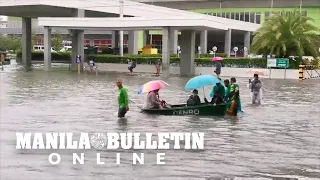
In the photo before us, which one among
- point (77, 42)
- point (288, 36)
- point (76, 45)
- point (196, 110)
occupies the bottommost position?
point (196, 110)

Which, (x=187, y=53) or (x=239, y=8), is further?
(x=239, y=8)

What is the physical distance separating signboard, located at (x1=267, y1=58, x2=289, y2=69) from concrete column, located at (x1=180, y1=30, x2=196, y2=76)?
687 cm

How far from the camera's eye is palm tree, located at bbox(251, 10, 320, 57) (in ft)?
154

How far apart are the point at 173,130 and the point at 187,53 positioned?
32.9 m

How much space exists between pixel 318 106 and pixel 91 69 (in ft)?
103

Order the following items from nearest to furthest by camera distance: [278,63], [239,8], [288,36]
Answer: [278,63] < [288,36] < [239,8]

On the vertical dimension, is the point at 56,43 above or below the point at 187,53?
above

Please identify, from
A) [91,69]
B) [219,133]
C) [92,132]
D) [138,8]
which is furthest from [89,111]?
[138,8]

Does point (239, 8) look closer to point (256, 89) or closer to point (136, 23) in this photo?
point (136, 23)

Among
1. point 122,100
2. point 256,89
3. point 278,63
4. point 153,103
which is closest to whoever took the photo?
point 122,100

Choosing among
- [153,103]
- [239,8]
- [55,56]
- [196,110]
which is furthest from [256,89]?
[239,8]

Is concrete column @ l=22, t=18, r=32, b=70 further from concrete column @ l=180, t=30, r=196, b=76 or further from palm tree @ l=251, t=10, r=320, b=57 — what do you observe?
palm tree @ l=251, t=10, r=320, b=57

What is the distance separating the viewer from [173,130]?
16062 millimetres

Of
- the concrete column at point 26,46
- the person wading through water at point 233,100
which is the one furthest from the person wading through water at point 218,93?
the concrete column at point 26,46
